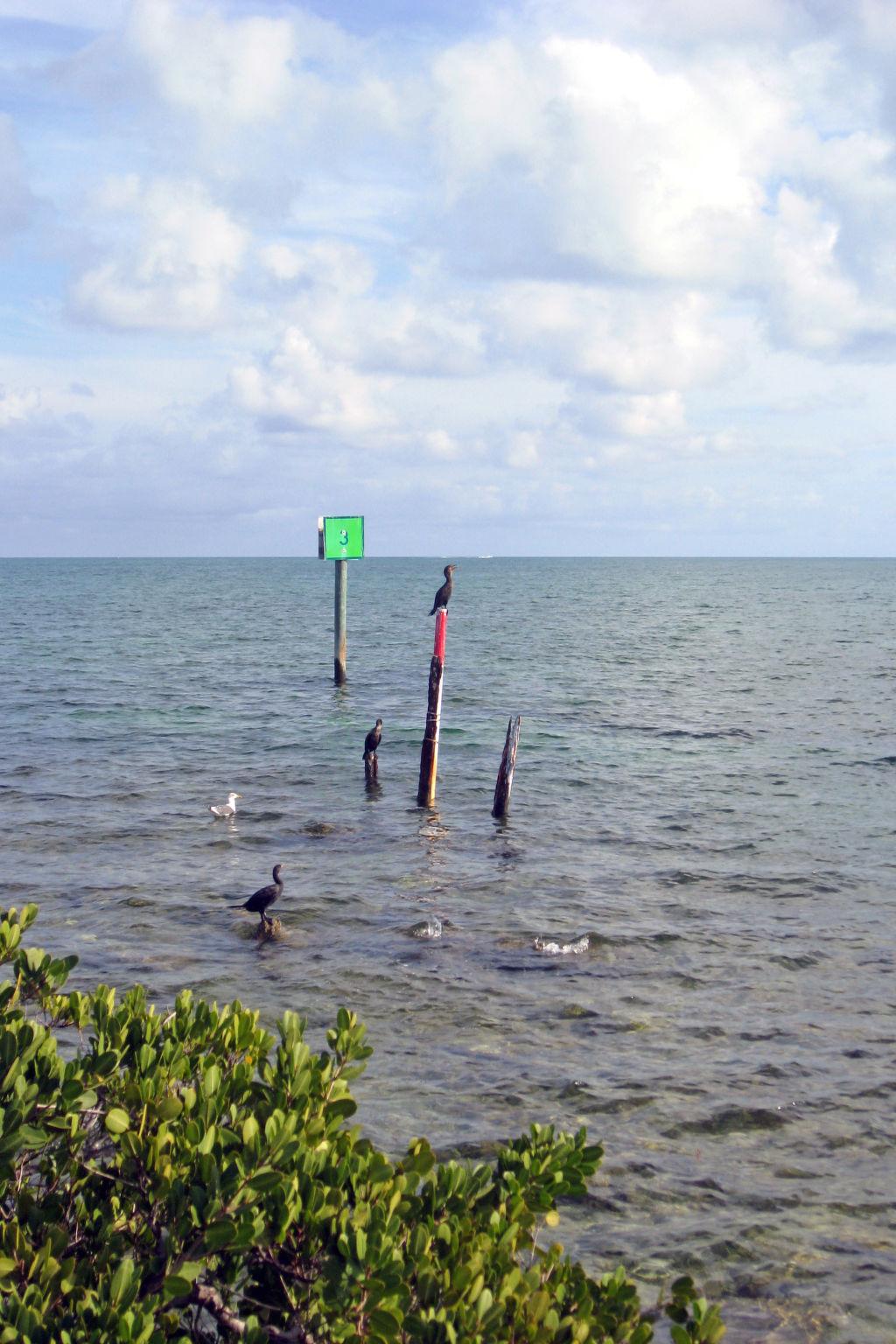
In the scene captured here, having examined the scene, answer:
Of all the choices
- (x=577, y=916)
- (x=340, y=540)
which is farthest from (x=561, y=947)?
(x=340, y=540)

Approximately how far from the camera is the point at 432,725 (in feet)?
61.5

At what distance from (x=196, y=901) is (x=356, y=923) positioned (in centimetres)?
221

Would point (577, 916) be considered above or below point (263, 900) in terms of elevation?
below

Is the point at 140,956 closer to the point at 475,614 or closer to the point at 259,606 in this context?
the point at 475,614

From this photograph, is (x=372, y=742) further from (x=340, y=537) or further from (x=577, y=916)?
(x=340, y=537)

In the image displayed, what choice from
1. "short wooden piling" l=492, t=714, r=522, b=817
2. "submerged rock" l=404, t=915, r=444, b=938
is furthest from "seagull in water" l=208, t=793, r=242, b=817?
"submerged rock" l=404, t=915, r=444, b=938

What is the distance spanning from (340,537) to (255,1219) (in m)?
27.6

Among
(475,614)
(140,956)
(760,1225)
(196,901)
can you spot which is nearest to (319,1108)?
(760,1225)

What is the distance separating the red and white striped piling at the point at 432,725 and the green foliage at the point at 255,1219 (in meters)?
13.6

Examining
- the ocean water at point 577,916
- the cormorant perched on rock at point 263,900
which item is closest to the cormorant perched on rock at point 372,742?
the ocean water at point 577,916

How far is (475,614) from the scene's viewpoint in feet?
281

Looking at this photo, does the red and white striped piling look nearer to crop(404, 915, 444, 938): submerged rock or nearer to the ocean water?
the ocean water

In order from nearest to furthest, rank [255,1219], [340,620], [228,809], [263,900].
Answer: [255,1219] → [263,900] → [228,809] → [340,620]

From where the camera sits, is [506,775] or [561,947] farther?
[506,775]
